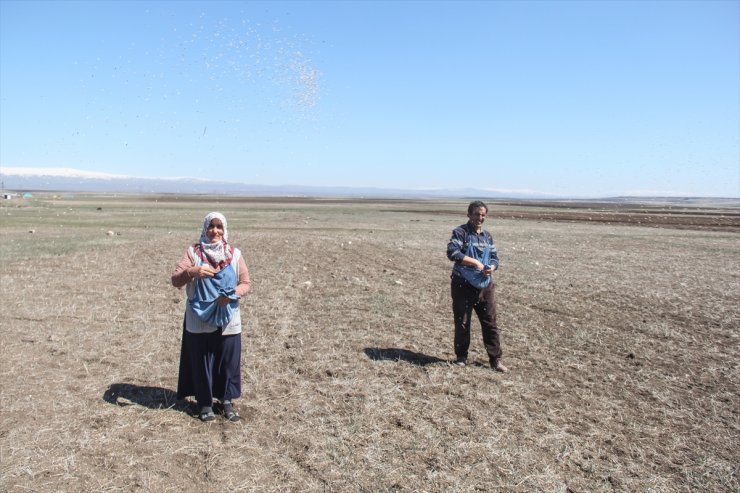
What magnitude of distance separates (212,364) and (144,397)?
127 centimetres

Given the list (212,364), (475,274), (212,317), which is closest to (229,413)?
(212,364)

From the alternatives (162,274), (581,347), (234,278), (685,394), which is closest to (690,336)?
(581,347)

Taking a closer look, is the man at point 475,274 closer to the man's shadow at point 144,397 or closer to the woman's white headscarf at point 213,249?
the woman's white headscarf at point 213,249

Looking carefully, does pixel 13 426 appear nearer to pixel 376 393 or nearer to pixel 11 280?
pixel 376 393

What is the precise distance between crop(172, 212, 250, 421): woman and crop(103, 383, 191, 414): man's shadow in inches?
10.4

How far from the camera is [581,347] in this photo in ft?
26.9

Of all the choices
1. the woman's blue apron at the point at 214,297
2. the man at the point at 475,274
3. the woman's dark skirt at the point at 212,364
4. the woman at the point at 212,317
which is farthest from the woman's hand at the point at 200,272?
the man at the point at 475,274

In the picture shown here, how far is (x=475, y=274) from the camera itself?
6602mm

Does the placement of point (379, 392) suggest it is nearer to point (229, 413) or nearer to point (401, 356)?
point (401, 356)

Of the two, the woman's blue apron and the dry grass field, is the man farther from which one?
the woman's blue apron

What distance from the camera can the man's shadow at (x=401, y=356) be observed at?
7340 millimetres

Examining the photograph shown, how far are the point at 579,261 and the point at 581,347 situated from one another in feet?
33.1

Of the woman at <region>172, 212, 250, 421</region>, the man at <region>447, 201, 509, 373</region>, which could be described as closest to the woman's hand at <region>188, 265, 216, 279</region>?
the woman at <region>172, 212, 250, 421</region>

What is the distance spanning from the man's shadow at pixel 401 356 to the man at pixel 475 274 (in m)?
0.76
